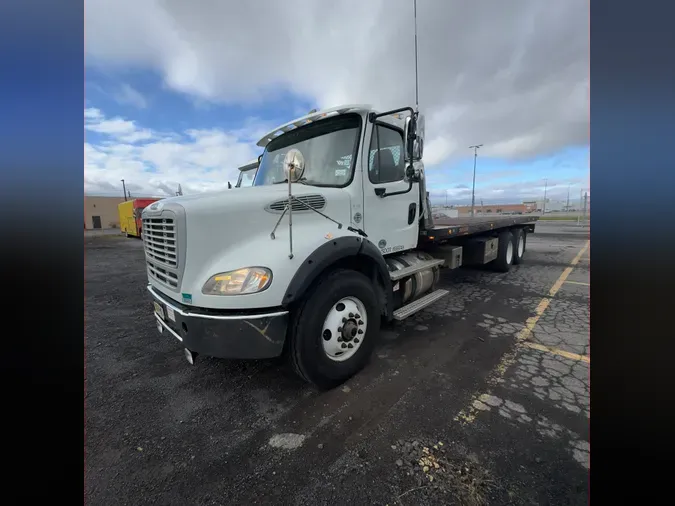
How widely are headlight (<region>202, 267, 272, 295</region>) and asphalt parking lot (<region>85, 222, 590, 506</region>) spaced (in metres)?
1.09

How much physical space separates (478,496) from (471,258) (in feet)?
17.9

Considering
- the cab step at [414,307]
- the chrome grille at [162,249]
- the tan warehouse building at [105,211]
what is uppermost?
the tan warehouse building at [105,211]

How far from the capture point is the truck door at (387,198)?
343cm

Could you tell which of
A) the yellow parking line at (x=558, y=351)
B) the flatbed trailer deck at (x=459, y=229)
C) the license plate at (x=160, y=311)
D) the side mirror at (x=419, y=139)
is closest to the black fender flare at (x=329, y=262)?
the license plate at (x=160, y=311)

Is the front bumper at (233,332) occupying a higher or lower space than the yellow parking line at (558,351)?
higher

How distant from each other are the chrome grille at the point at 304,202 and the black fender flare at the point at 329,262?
44 cm

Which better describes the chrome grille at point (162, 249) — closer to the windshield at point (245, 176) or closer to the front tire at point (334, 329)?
the front tire at point (334, 329)

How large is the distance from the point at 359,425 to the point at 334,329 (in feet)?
2.63

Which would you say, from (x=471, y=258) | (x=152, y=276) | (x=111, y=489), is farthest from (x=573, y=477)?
(x=471, y=258)

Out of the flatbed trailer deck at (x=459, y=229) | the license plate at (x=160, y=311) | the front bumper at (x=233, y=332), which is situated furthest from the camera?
the flatbed trailer deck at (x=459, y=229)

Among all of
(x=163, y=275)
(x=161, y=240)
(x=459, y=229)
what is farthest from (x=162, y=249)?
(x=459, y=229)

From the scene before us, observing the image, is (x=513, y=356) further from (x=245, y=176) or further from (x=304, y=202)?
(x=245, y=176)

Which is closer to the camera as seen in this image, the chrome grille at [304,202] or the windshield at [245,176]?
the chrome grille at [304,202]
